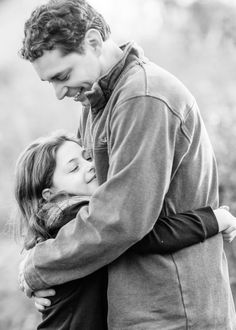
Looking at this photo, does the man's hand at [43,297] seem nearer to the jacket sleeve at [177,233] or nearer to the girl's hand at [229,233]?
the jacket sleeve at [177,233]

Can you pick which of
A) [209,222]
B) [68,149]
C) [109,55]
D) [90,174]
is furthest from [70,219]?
[109,55]

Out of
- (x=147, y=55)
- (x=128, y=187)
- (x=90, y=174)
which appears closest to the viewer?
(x=128, y=187)

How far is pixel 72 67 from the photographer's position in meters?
2.22

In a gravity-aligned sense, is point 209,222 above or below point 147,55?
above

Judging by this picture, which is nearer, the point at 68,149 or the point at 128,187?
the point at 128,187

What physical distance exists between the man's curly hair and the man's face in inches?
0.7

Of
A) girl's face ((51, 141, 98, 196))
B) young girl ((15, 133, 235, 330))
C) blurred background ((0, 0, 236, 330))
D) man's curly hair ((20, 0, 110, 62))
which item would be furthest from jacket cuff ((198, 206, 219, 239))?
blurred background ((0, 0, 236, 330))

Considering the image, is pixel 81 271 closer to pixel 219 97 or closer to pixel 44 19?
pixel 44 19

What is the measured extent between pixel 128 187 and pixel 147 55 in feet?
15.4

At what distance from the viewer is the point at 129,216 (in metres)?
2.00

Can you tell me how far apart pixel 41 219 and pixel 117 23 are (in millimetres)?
4519

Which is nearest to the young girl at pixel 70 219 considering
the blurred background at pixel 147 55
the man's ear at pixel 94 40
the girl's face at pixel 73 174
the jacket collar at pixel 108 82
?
the girl's face at pixel 73 174

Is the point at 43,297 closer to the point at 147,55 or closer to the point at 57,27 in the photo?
the point at 57,27

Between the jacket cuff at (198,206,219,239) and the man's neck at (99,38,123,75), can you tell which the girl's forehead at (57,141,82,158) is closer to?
the man's neck at (99,38,123,75)
